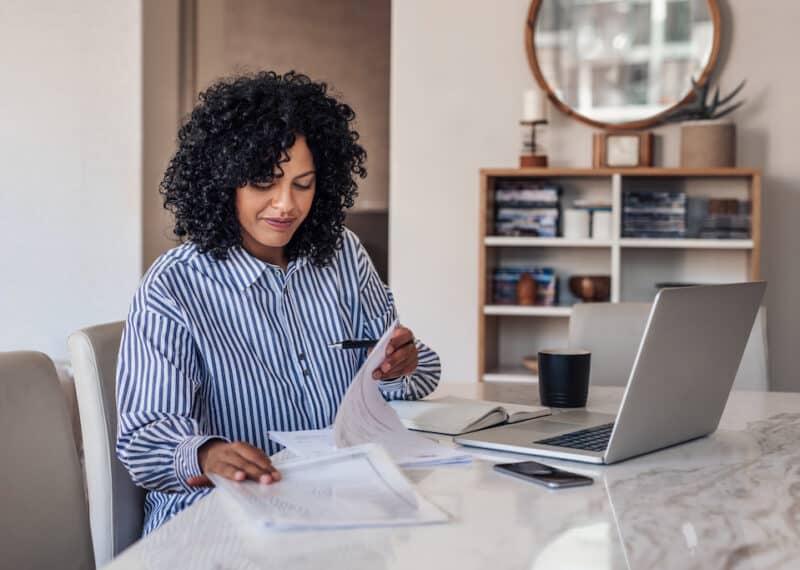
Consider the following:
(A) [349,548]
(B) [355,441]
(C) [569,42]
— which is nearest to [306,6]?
(C) [569,42]

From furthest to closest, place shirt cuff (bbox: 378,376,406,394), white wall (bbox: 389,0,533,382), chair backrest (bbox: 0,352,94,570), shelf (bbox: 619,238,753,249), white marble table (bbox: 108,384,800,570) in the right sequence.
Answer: white wall (bbox: 389,0,533,382) < shelf (bbox: 619,238,753,249) < shirt cuff (bbox: 378,376,406,394) < chair backrest (bbox: 0,352,94,570) < white marble table (bbox: 108,384,800,570)

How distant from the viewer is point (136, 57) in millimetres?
3775

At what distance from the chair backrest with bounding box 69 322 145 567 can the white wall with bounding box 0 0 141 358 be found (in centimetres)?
251

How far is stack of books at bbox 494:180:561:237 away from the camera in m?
3.24

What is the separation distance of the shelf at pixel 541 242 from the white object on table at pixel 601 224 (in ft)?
0.18

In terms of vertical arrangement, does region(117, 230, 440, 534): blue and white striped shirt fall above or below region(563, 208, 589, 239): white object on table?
below

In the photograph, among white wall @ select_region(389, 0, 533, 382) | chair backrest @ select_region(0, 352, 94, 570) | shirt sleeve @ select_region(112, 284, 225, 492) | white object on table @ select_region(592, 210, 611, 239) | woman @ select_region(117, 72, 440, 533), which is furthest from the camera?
white wall @ select_region(389, 0, 533, 382)

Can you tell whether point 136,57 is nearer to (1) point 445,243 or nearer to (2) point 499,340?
(1) point 445,243

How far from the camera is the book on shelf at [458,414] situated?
1.35 meters

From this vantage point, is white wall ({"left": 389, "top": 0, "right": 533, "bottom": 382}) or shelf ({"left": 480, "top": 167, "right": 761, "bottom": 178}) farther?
white wall ({"left": 389, "top": 0, "right": 533, "bottom": 382})

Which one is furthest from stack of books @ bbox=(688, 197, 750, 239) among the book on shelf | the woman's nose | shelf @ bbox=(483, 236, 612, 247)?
the woman's nose

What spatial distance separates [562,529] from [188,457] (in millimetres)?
476

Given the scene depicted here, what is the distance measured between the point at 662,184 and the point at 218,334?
2.31 m

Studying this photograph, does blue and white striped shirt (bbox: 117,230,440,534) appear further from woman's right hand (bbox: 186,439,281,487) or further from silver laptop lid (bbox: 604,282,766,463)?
silver laptop lid (bbox: 604,282,766,463)
